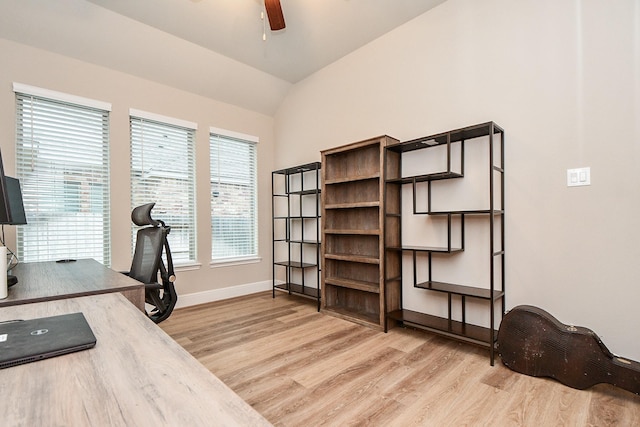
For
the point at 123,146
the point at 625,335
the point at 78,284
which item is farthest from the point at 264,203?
the point at 625,335

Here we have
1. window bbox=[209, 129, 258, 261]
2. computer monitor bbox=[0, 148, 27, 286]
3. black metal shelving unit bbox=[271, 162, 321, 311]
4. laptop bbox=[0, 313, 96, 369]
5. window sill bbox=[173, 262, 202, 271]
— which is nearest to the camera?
laptop bbox=[0, 313, 96, 369]

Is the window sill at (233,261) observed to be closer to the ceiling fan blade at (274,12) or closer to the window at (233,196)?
the window at (233,196)

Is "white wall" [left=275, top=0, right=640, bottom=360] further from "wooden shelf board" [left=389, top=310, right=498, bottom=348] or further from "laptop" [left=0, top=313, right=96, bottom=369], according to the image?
"laptop" [left=0, top=313, right=96, bottom=369]

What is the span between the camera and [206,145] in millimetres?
3908

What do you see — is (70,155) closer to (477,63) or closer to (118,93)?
(118,93)

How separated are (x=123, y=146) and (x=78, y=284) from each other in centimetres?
216

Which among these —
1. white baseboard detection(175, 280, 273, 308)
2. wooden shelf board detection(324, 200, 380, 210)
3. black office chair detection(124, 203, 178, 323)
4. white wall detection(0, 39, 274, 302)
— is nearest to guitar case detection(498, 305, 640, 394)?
wooden shelf board detection(324, 200, 380, 210)

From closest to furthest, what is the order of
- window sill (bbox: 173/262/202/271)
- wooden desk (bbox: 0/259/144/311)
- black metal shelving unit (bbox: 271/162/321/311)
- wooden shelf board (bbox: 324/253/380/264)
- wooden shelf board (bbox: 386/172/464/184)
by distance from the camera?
wooden desk (bbox: 0/259/144/311), wooden shelf board (bbox: 386/172/464/184), wooden shelf board (bbox: 324/253/380/264), window sill (bbox: 173/262/202/271), black metal shelving unit (bbox: 271/162/321/311)

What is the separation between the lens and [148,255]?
2186 mm

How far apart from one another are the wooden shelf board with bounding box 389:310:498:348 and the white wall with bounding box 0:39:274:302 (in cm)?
235

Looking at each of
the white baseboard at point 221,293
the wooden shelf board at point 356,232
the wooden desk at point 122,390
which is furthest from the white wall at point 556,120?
the white baseboard at point 221,293

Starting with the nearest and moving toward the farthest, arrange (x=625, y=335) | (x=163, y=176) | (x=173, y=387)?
(x=173, y=387)
(x=625, y=335)
(x=163, y=176)

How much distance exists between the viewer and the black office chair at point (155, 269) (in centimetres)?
206

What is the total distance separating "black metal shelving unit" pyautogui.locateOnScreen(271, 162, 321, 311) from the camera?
A: 393cm
